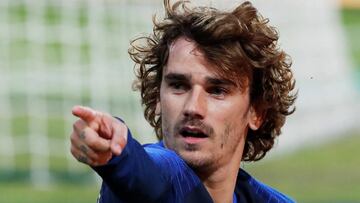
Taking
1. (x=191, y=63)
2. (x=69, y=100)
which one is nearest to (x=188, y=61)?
(x=191, y=63)

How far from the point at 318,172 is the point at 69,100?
5279mm

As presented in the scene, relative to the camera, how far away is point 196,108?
5156 mm

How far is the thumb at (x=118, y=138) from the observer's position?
4.32 meters

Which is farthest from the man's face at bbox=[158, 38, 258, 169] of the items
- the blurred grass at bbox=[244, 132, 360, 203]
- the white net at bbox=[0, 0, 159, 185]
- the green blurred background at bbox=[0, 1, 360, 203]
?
the white net at bbox=[0, 0, 159, 185]

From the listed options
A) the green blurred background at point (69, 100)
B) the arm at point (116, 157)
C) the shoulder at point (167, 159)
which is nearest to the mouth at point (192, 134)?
the shoulder at point (167, 159)

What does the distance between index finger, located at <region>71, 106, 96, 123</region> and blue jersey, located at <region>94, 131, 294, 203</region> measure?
252mm

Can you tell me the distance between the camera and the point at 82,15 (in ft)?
63.8

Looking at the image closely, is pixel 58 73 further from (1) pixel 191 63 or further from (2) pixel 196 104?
(2) pixel 196 104

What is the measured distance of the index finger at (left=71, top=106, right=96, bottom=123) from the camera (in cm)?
409

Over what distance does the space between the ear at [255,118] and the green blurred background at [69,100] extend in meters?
8.84

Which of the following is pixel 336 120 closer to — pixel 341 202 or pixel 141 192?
pixel 341 202

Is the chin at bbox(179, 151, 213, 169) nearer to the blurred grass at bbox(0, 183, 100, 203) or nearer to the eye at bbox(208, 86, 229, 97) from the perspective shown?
the eye at bbox(208, 86, 229, 97)

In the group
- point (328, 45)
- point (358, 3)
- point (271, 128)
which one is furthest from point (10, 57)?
point (358, 3)

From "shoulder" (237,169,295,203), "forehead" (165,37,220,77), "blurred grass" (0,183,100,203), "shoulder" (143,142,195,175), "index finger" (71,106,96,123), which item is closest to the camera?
"index finger" (71,106,96,123)
